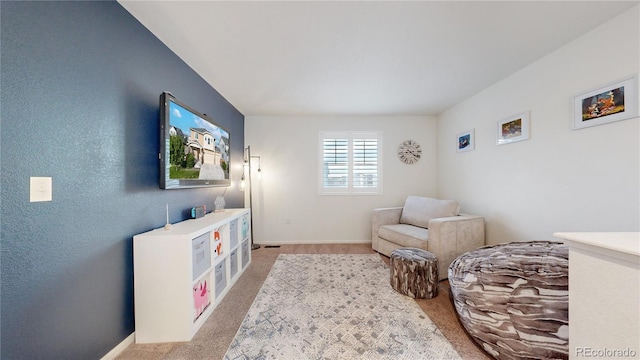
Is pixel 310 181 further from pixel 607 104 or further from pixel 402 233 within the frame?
A: pixel 607 104

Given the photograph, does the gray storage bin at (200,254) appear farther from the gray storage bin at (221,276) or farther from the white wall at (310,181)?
the white wall at (310,181)

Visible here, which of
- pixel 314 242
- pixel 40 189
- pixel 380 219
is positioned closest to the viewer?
pixel 40 189

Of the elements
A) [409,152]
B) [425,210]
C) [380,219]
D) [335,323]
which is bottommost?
[335,323]

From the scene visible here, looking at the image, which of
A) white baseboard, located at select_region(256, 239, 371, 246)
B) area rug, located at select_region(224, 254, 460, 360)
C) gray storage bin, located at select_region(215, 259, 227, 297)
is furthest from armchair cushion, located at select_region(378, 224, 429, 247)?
gray storage bin, located at select_region(215, 259, 227, 297)

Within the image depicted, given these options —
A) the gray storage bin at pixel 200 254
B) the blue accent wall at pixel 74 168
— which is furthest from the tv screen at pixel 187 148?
the gray storage bin at pixel 200 254

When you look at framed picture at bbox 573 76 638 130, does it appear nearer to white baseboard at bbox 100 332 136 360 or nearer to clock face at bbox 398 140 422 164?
clock face at bbox 398 140 422 164

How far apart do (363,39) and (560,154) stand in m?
2.15

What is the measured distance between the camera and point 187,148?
196 cm

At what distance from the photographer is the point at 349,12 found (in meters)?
1.53

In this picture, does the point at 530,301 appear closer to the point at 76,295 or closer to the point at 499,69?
the point at 499,69

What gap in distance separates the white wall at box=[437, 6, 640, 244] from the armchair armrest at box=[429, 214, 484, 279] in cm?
31

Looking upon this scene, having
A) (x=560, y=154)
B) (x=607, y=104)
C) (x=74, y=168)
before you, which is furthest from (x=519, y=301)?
(x=74, y=168)

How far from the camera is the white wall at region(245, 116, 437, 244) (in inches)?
158

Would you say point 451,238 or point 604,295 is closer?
point 604,295
